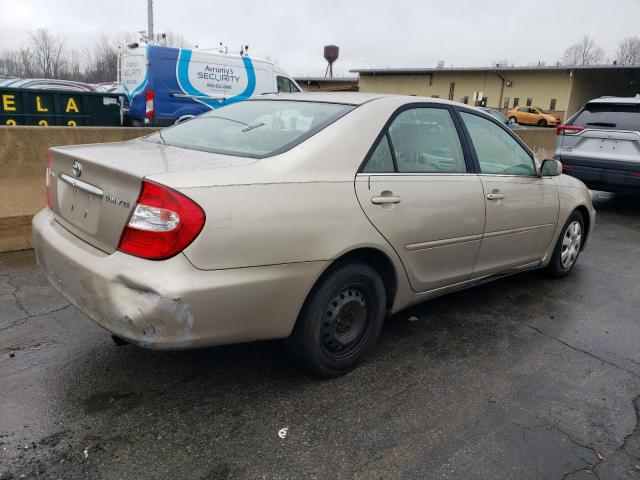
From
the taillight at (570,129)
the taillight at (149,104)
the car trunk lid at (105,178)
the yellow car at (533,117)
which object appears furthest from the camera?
the yellow car at (533,117)

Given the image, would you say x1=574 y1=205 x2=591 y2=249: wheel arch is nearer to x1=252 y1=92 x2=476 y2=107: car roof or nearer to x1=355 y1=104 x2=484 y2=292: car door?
x1=355 y1=104 x2=484 y2=292: car door

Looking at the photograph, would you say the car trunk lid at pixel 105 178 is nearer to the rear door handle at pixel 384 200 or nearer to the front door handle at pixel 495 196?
the rear door handle at pixel 384 200

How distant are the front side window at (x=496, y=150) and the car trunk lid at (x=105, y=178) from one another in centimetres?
187

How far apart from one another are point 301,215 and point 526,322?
7.37 feet

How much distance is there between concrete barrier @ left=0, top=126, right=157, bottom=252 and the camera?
471 centimetres

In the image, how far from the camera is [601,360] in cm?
330

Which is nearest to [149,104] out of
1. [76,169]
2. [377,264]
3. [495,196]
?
[76,169]

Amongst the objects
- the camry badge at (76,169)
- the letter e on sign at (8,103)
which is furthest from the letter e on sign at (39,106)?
the camry badge at (76,169)

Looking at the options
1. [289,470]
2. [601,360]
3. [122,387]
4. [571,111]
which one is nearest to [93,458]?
[122,387]

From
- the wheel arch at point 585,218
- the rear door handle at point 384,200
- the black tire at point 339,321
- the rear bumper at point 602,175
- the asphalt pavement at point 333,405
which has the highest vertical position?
the rear door handle at point 384,200

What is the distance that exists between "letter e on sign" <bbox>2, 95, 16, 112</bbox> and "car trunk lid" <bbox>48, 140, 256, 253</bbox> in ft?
26.5

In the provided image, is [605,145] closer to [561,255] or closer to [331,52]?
[561,255]

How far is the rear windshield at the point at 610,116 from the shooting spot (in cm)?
747

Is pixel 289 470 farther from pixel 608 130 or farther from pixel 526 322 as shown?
pixel 608 130
